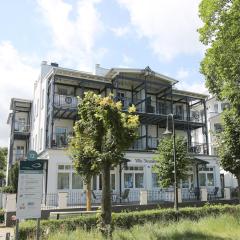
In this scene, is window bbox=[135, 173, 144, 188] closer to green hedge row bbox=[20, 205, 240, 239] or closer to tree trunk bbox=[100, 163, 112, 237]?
green hedge row bbox=[20, 205, 240, 239]

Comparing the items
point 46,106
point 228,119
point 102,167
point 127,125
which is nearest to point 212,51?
point 127,125

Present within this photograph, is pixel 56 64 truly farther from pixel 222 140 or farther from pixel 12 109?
pixel 222 140

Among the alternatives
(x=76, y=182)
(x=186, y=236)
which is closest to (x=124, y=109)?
(x=76, y=182)

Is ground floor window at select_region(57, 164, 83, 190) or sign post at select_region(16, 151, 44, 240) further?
ground floor window at select_region(57, 164, 83, 190)

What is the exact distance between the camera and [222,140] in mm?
20188

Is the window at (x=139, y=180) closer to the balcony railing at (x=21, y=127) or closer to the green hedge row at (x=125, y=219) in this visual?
the green hedge row at (x=125, y=219)

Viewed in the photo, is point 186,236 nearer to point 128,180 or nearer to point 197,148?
point 128,180

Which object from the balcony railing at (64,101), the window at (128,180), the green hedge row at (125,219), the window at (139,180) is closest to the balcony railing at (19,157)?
the balcony railing at (64,101)

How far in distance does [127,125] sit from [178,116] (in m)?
21.3

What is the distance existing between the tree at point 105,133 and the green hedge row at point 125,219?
1551mm

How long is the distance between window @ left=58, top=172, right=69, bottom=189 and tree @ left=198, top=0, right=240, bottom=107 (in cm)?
1567

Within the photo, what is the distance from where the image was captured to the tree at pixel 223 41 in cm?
1232

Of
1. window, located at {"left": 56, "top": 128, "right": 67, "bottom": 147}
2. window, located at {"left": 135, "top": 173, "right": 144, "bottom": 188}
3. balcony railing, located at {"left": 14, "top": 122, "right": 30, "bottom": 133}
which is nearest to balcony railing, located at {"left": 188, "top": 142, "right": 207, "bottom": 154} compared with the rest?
window, located at {"left": 135, "top": 173, "right": 144, "bottom": 188}

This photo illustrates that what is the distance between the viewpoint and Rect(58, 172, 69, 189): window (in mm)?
26358
